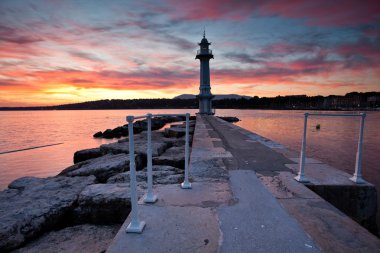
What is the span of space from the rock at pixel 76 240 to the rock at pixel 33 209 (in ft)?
0.49

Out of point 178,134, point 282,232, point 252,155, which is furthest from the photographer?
point 178,134

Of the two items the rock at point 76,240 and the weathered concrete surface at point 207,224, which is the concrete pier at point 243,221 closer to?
the weathered concrete surface at point 207,224

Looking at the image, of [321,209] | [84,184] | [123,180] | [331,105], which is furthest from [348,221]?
[331,105]

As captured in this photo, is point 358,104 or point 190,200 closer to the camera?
point 190,200

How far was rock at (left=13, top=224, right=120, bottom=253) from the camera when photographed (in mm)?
2854

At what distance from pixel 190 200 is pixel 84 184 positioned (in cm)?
275

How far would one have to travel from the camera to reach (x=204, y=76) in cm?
3584

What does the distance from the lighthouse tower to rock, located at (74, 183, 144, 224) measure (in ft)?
106

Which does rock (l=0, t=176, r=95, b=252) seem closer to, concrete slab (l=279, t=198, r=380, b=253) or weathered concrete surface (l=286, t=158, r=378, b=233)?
concrete slab (l=279, t=198, r=380, b=253)

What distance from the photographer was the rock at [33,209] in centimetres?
286

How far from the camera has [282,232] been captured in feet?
7.11

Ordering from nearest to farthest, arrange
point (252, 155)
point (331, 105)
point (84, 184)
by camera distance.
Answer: point (84, 184)
point (252, 155)
point (331, 105)

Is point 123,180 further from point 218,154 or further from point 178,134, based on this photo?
point 178,134

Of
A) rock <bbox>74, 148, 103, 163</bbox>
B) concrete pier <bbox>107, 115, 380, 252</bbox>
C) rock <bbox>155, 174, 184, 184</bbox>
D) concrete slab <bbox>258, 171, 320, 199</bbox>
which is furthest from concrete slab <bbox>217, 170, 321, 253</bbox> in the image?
rock <bbox>74, 148, 103, 163</bbox>
